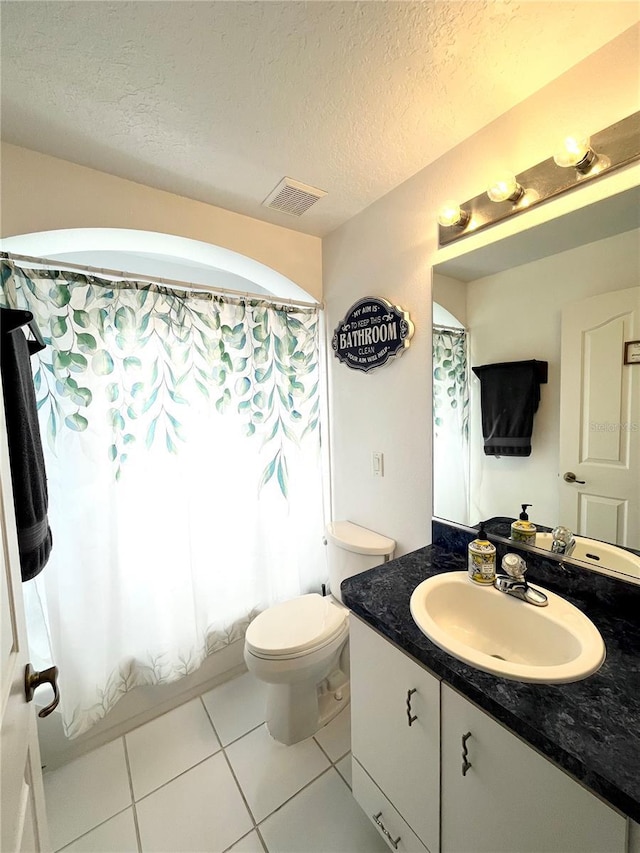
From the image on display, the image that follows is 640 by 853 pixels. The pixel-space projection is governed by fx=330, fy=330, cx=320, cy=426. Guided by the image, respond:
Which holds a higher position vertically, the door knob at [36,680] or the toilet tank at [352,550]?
the door knob at [36,680]

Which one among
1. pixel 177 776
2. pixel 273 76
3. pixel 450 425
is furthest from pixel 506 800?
pixel 273 76

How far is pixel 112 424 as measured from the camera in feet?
4.46

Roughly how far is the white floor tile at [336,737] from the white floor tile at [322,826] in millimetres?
126

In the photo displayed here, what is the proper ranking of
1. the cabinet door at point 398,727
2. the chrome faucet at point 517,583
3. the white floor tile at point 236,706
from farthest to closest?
the white floor tile at point 236,706
the chrome faucet at point 517,583
the cabinet door at point 398,727

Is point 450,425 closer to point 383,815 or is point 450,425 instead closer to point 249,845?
point 383,815

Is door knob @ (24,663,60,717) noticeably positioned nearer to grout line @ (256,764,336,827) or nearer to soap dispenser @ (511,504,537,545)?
grout line @ (256,764,336,827)

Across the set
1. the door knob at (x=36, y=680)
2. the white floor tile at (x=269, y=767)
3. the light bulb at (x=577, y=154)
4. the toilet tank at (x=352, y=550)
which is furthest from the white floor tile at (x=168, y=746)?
the light bulb at (x=577, y=154)

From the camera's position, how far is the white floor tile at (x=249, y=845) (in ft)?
3.53

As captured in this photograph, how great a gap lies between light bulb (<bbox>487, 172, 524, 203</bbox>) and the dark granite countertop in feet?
3.79

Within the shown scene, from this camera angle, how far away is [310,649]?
52.7 inches

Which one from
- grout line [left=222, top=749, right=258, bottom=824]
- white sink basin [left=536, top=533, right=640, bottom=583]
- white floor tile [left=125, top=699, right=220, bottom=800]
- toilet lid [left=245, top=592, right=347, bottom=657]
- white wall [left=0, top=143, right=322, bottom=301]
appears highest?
white wall [left=0, top=143, right=322, bottom=301]

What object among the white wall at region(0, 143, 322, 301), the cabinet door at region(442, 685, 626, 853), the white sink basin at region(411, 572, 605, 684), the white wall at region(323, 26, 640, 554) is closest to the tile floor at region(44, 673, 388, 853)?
the cabinet door at region(442, 685, 626, 853)

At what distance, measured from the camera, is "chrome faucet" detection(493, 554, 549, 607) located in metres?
0.92

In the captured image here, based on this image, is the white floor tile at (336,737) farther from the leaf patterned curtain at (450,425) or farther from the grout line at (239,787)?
the leaf patterned curtain at (450,425)
